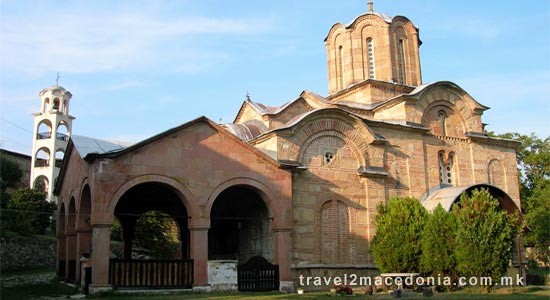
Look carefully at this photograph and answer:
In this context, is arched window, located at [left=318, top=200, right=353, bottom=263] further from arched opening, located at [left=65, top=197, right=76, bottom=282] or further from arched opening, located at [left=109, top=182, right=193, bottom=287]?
arched opening, located at [left=65, top=197, right=76, bottom=282]

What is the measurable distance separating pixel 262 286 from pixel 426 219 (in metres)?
5.00

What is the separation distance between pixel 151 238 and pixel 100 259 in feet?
53.1

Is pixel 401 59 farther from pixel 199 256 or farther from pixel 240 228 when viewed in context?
pixel 199 256

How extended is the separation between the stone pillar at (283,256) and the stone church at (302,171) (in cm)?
3

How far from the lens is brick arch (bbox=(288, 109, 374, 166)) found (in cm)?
1642

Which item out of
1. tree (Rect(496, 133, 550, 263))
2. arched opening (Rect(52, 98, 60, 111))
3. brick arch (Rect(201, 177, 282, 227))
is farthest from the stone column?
arched opening (Rect(52, 98, 60, 111))

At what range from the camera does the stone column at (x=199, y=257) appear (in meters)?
13.6

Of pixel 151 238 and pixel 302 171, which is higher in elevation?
pixel 302 171

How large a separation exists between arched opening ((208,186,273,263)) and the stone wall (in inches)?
347

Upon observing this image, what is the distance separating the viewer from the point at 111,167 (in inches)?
521

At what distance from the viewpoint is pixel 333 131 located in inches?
673

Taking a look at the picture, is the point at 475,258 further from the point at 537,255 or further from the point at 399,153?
the point at 537,255

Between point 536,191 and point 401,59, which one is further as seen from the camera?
point 536,191

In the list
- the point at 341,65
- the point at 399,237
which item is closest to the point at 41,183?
the point at 341,65
